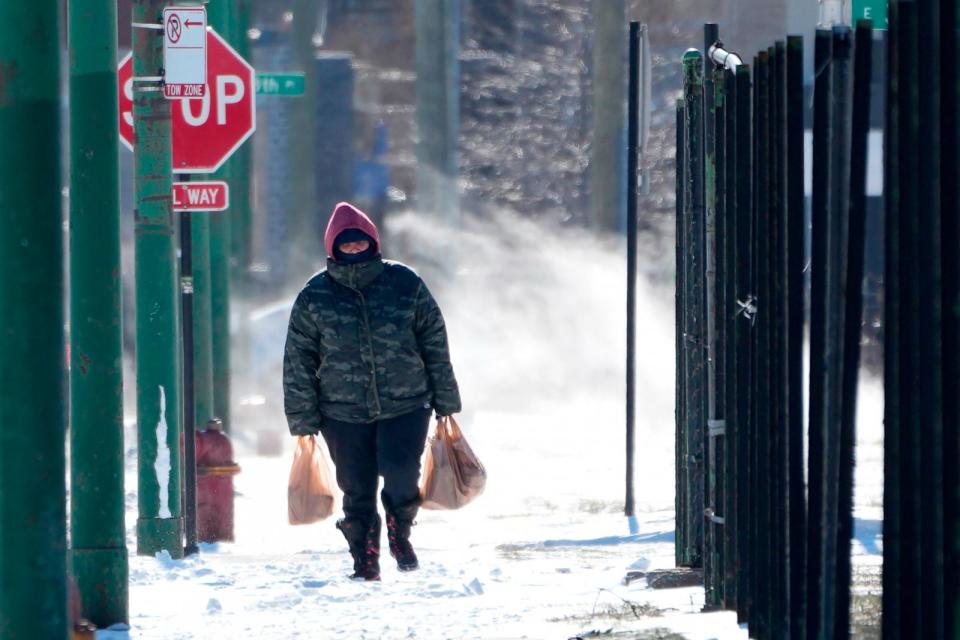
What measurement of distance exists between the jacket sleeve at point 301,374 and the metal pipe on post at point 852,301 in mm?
3706

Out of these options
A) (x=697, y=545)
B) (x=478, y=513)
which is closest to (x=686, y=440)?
→ (x=697, y=545)

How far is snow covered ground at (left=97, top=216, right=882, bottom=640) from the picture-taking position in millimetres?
7648

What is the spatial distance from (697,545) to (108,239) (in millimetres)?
2752

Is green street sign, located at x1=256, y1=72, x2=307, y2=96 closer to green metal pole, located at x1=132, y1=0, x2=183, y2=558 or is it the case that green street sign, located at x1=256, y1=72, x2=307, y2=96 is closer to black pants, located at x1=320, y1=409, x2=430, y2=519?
green metal pole, located at x1=132, y1=0, x2=183, y2=558

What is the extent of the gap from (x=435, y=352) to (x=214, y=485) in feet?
10.9

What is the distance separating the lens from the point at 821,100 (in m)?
5.57

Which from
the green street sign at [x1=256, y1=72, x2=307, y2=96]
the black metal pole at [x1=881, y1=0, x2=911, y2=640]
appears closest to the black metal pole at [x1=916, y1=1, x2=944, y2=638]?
the black metal pole at [x1=881, y1=0, x2=911, y2=640]

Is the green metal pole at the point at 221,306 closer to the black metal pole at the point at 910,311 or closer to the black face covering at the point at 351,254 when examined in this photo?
the black face covering at the point at 351,254

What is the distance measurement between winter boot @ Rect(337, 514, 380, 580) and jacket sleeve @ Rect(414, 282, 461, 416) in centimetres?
59

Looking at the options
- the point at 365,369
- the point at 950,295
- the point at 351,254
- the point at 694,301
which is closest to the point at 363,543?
the point at 365,369

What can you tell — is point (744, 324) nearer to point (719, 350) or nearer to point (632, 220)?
point (719, 350)

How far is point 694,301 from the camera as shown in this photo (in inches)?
324

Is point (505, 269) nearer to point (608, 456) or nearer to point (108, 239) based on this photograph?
point (608, 456)

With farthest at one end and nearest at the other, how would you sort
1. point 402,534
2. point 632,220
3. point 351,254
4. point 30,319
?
point 632,220 → point 402,534 → point 351,254 → point 30,319
